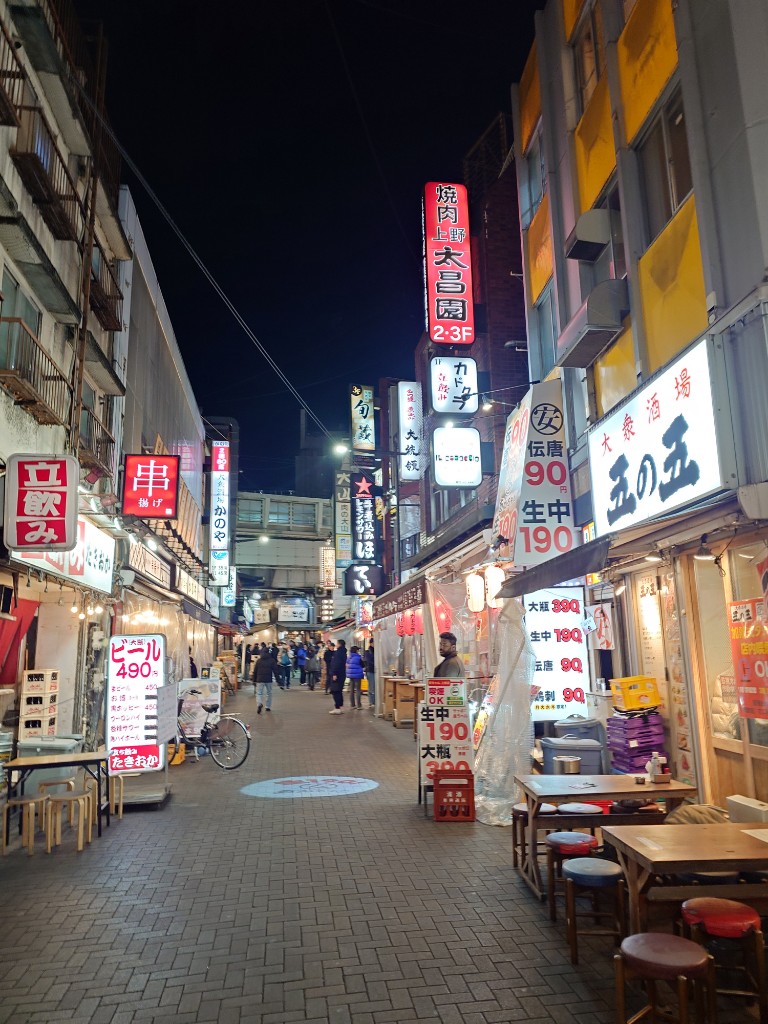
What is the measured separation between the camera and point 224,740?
12.6 meters

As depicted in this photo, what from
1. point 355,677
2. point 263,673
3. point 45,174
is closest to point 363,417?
point 355,677

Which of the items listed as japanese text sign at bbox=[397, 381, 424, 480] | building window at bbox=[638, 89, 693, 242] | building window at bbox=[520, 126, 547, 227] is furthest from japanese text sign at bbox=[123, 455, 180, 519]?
japanese text sign at bbox=[397, 381, 424, 480]

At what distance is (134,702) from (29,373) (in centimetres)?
491

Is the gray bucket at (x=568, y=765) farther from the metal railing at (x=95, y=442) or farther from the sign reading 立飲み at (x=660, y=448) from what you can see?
the metal railing at (x=95, y=442)

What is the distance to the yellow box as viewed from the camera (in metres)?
8.17

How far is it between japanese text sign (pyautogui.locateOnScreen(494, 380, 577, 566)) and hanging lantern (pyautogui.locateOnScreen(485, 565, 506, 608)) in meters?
0.66

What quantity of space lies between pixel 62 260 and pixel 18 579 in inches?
227

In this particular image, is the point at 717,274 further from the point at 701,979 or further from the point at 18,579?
the point at 18,579

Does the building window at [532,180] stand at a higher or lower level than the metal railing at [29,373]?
higher

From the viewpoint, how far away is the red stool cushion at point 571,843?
5.39 meters

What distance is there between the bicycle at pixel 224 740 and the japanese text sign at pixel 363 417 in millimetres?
17615

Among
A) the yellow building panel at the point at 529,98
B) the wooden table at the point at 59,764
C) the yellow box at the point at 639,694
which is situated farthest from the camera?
the yellow building panel at the point at 529,98

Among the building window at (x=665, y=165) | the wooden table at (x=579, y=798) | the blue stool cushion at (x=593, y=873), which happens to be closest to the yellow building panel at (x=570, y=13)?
the building window at (x=665, y=165)

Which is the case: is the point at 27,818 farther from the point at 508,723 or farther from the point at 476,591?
the point at 476,591
